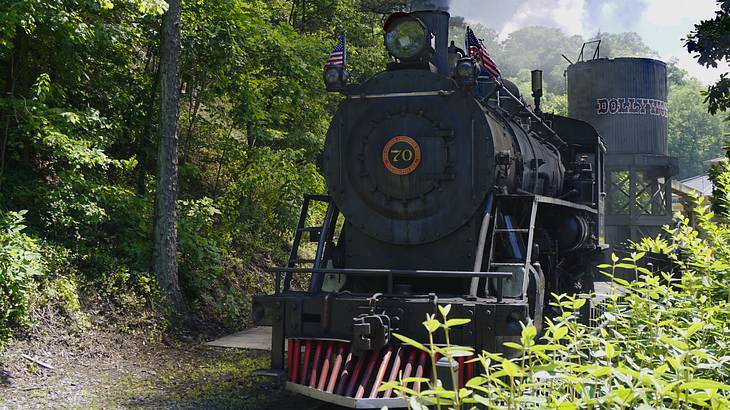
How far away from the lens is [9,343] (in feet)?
24.4

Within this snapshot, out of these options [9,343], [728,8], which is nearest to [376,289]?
[9,343]

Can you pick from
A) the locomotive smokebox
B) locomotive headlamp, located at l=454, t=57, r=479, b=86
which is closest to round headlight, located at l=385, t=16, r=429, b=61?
locomotive headlamp, located at l=454, t=57, r=479, b=86

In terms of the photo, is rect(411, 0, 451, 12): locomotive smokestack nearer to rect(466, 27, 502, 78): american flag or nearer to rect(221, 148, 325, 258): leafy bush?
rect(466, 27, 502, 78): american flag

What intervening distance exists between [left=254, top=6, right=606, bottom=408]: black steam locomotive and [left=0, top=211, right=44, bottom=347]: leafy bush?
2.71m

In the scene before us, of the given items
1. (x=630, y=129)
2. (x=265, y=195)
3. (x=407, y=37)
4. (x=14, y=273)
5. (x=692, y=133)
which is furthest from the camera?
(x=692, y=133)

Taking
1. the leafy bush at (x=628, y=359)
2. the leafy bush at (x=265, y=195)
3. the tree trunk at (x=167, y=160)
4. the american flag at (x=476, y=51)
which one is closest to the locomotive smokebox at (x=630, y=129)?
the leafy bush at (x=265, y=195)

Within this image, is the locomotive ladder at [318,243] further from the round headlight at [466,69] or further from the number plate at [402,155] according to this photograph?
the round headlight at [466,69]

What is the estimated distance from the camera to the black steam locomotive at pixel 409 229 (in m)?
5.88

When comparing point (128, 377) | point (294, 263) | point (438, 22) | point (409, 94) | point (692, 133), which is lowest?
point (128, 377)

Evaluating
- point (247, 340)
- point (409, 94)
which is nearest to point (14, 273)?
point (247, 340)

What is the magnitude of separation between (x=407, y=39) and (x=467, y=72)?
768 mm

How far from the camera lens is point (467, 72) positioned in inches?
261

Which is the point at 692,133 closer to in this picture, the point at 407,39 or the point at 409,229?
the point at 407,39

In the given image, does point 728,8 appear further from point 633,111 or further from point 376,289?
point 633,111
